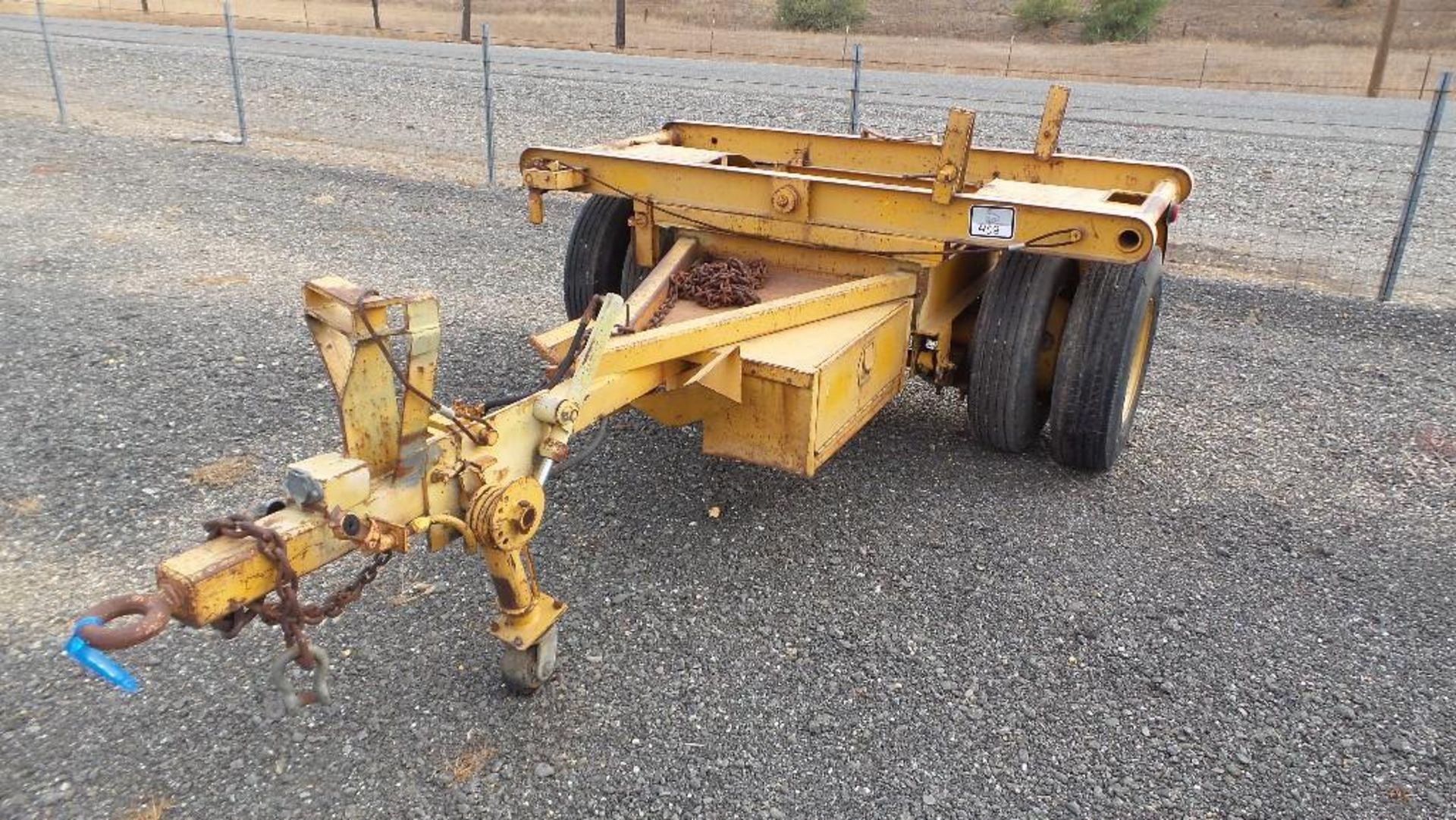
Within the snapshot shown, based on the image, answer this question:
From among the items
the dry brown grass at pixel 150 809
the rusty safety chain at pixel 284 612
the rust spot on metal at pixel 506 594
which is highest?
the rusty safety chain at pixel 284 612

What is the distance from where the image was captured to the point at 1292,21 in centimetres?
3881

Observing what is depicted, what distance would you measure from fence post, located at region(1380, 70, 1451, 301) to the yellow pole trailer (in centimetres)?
318

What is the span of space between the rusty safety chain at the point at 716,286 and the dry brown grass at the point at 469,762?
1.71m

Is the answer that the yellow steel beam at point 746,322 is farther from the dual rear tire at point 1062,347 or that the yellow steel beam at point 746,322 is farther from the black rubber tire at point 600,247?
the black rubber tire at point 600,247

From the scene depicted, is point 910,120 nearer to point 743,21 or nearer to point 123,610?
point 123,610

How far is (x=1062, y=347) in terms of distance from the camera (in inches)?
174

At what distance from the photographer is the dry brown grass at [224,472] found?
4.45 meters

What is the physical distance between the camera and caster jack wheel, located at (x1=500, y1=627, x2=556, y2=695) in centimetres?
310

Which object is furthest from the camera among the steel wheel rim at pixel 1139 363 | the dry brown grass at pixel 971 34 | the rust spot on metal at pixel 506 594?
the dry brown grass at pixel 971 34

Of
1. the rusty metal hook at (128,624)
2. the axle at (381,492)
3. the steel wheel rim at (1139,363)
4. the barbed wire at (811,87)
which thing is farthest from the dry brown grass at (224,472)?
the barbed wire at (811,87)

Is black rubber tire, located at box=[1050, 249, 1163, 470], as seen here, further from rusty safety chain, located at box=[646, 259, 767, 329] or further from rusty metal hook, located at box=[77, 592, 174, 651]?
rusty metal hook, located at box=[77, 592, 174, 651]

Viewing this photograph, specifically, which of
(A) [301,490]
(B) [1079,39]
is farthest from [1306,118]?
(B) [1079,39]

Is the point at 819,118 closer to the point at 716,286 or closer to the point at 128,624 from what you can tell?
the point at 716,286

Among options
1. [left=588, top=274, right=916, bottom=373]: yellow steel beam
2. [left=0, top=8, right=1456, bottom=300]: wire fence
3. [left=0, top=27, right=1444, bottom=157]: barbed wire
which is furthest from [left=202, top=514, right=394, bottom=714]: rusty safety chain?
[left=0, top=27, right=1444, bottom=157]: barbed wire
